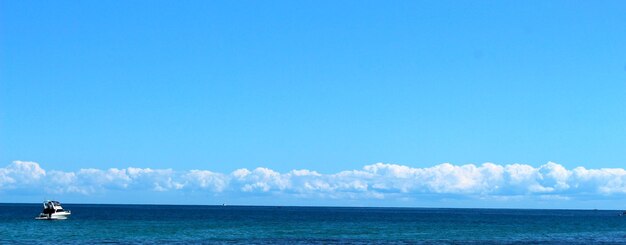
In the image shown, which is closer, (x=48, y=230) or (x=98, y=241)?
(x=98, y=241)

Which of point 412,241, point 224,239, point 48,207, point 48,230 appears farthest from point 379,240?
point 48,207

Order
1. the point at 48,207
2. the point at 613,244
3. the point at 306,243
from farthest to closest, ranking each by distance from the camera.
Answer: the point at 48,207 → the point at 613,244 → the point at 306,243

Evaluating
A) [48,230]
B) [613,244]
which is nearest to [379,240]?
[613,244]

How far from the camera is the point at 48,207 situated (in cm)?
13775

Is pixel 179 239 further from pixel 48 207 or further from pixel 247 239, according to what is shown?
pixel 48 207

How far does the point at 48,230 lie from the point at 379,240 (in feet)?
147

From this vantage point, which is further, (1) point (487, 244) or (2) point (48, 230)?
(2) point (48, 230)

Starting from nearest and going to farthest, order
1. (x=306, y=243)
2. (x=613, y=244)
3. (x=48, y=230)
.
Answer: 1. (x=306, y=243)
2. (x=613, y=244)
3. (x=48, y=230)

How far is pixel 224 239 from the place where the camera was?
8925 centimetres

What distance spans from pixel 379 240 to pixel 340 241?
578 cm

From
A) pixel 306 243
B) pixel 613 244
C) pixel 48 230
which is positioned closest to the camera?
pixel 306 243

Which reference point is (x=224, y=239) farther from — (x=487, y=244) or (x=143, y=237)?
(x=487, y=244)

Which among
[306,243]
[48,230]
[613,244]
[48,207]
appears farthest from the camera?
[48,207]

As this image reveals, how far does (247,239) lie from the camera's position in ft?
292
